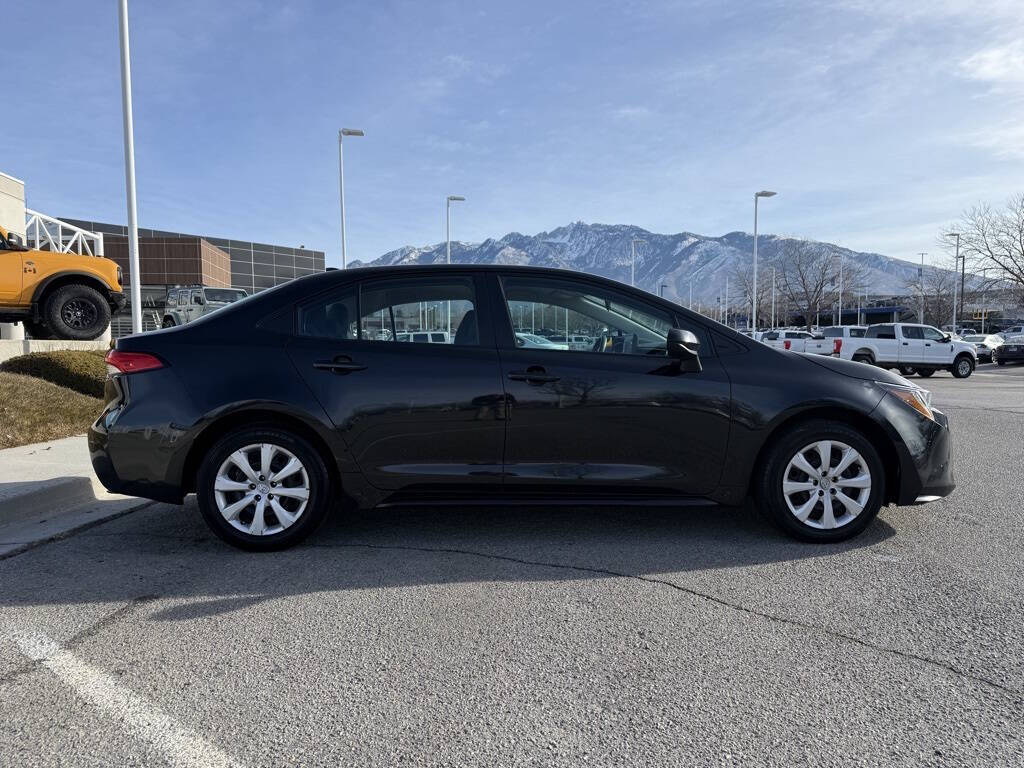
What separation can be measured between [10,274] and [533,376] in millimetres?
10819

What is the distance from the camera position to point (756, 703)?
2445mm

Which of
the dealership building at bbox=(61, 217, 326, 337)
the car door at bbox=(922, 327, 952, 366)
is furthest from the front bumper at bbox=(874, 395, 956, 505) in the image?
the dealership building at bbox=(61, 217, 326, 337)

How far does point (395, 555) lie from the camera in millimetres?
4055

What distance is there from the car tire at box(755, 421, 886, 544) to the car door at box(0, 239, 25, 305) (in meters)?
11.9

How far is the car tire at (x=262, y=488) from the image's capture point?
4012 mm

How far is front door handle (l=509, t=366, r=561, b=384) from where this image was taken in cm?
409

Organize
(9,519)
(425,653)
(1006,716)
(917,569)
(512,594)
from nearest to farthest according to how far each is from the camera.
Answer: (1006,716)
(425,653)
(512,594)
(917,569)
(9,519)

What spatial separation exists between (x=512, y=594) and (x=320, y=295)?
2092 mm

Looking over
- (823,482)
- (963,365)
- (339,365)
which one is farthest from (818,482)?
(963,365)

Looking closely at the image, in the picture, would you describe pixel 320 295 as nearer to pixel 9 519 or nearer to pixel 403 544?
pixel 403 544

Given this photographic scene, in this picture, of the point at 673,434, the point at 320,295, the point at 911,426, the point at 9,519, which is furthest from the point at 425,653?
the point at 9,519

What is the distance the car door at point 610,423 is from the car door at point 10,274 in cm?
1060

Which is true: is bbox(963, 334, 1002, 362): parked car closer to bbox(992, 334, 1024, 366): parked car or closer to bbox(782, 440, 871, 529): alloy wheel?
bbox(992, 334, 1024, 366): parked car

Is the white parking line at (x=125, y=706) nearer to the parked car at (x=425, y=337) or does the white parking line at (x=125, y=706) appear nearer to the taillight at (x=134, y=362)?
the taillight at (x=134, y=362)
